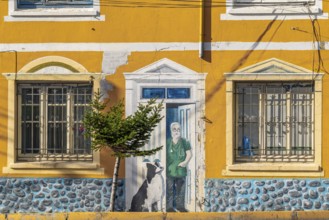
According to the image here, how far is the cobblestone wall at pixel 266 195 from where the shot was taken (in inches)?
703

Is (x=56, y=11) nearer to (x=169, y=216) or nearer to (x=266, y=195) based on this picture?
(x=169, y=216)

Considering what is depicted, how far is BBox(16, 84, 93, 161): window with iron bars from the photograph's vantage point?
60.1ft

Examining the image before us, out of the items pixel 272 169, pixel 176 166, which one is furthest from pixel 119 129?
pixel 272 169

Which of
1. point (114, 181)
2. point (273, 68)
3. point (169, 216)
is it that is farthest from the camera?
point (273, 68)

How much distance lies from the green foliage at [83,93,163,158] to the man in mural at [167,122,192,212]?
3.84 ft

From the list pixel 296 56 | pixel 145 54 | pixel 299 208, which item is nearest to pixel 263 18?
pixel 296 56

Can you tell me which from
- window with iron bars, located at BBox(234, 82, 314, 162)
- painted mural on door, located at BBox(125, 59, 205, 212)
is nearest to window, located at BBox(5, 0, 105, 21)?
painted mural on door, located at BBox(125, 59, 205, 212)

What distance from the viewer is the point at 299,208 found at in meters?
17.8

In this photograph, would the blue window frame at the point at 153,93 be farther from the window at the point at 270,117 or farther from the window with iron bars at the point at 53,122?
the window at the point at 270,117

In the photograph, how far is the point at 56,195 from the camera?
18.1 m

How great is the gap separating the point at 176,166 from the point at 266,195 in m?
1.84

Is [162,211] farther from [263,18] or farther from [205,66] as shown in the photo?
[263,18]

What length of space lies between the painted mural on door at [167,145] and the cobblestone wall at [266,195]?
15.1 inches

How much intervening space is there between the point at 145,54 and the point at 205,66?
47.2 inches
